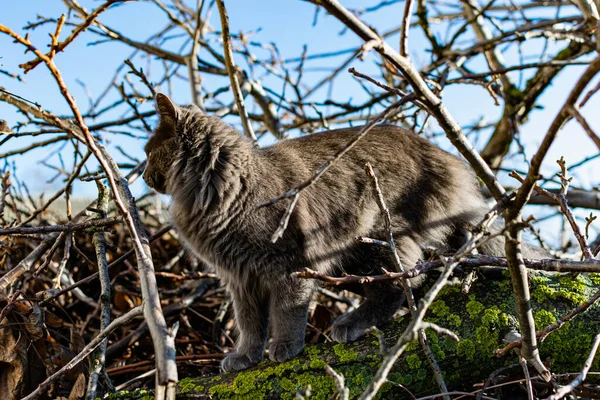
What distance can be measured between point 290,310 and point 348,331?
30 cm

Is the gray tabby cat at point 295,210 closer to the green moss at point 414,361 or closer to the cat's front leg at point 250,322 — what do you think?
the cat's front leg at point 250,322

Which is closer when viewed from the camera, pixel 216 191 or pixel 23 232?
pixel 23 232

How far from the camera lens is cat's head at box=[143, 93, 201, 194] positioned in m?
3.04

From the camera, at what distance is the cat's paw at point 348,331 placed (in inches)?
107

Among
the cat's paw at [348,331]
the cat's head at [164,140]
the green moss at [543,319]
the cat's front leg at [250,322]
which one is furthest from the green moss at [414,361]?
the cat's head at [164,140]

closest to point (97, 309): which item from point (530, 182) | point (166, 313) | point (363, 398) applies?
point (166, 313)

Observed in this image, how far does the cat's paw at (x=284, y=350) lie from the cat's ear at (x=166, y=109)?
1.32 m

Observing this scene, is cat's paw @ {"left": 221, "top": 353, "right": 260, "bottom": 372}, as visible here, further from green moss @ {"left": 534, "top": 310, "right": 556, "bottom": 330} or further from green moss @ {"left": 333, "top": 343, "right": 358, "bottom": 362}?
green moss @ {"left": 534, "top": 310, "right": 556, "bottom": 330}

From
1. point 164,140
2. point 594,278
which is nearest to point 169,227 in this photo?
point 164,140

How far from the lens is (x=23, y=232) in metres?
2.36

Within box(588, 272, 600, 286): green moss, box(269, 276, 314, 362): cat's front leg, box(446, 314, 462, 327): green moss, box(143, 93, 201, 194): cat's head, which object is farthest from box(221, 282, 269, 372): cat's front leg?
box(588, 272, 600, 286): green moss

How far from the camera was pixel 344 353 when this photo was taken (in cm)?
251

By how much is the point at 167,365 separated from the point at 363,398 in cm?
54

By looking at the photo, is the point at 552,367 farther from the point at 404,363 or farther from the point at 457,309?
the point at 404,363
